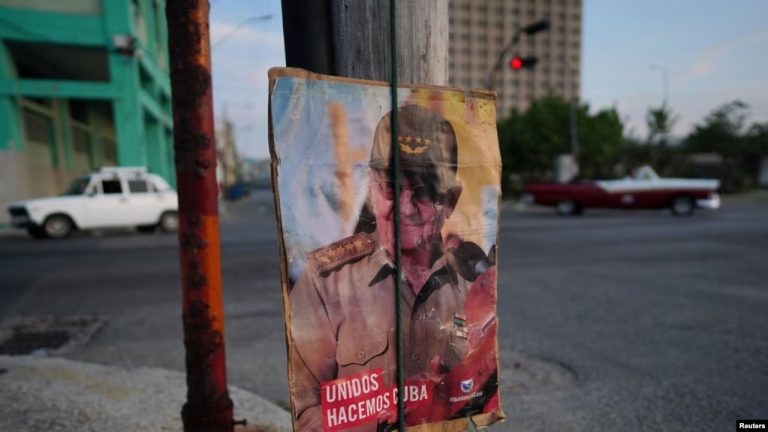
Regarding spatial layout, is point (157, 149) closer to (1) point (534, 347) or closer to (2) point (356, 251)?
(1) point (534, 347)

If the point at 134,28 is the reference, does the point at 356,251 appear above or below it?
below

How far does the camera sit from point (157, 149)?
21.0 m

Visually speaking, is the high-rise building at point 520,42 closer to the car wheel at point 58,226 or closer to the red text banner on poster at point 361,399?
the car wheel at point 58,226

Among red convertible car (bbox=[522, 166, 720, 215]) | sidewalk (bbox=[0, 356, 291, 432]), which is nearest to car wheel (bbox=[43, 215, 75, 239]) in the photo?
sidewalk (bbox=[0, 356, 291, 432])

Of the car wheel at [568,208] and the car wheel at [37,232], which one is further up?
the car wheel at [37,232]

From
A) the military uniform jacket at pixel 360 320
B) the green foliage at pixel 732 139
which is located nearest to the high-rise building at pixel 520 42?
the green foliage at pixel 732 139

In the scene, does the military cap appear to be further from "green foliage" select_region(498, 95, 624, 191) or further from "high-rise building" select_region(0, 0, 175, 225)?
"green foliage" select_region(498, 95, 624, 191)

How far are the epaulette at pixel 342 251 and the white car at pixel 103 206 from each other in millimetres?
11914

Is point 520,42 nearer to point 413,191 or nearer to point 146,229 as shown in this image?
point 146,229

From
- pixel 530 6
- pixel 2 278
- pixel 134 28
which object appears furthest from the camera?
pixel 530 6

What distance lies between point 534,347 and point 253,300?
341cm

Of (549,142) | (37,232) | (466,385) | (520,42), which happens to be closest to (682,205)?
(549,142)

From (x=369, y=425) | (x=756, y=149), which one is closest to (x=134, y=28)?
(x=369, y=425)

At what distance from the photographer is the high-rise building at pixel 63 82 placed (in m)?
13.3
